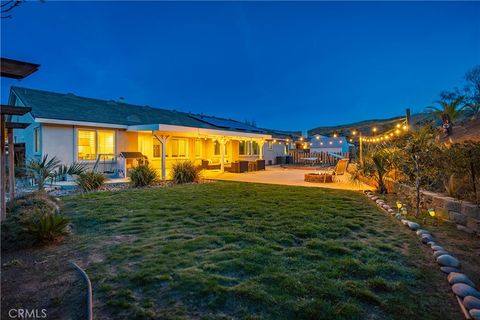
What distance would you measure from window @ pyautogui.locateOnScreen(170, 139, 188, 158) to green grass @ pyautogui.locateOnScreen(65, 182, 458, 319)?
10.4 m

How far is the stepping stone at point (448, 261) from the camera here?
10.2 feet

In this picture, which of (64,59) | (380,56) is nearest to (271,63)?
(380,56)

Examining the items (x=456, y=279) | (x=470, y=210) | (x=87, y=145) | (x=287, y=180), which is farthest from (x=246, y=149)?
(x=456, y=279)

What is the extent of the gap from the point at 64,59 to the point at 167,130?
50.2 m

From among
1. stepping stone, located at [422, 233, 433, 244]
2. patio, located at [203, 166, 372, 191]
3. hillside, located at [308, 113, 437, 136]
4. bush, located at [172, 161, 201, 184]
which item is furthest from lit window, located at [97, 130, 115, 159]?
hillside, located at [308, 113, 437, 136]

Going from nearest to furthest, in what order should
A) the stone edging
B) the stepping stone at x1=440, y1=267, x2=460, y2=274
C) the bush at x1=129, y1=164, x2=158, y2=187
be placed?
1. the stone edging
2. the stepping stone at x1=440, y1=267, x2=460, y2=274
3. the bush at x1=129, y1=164, x2=158, y2=187

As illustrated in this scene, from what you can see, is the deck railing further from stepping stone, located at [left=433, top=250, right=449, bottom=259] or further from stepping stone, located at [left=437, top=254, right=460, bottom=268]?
stepping stone, located at [left=437, top=254, right=460, bottom=268]

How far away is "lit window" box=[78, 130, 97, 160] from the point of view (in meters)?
12.2

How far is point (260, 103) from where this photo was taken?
271 ft

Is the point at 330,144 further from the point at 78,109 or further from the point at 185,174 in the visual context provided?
the point at 78,109

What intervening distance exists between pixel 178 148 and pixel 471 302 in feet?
52.0

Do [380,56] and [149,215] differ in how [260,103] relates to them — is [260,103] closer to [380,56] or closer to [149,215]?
[380,56]

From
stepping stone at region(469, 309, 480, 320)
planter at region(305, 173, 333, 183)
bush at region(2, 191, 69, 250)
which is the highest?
planter at region(305, 173, 333, 183)

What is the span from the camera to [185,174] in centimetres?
1131
